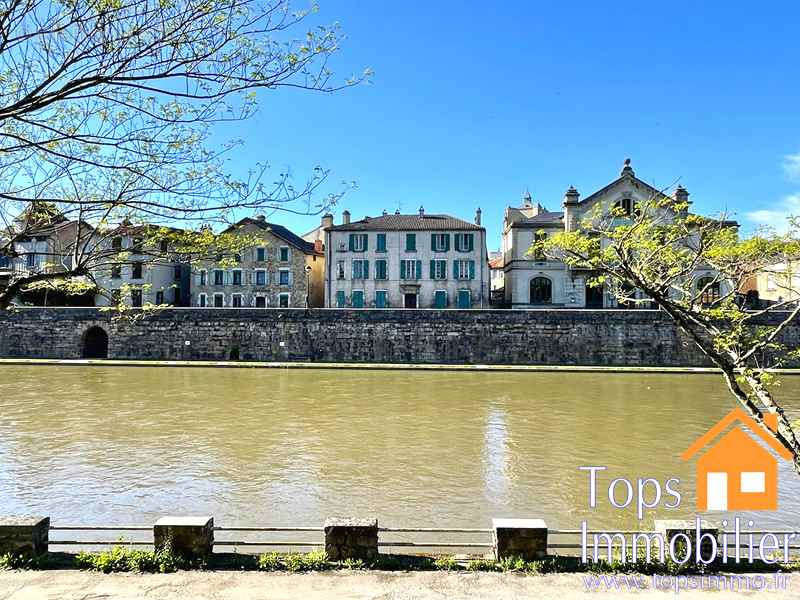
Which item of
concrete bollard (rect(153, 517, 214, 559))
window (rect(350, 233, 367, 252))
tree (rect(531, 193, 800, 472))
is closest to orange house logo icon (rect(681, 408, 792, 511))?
tree (rect(531, 193, 800, 472))

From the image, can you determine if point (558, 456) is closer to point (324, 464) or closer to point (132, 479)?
point (324, 464)

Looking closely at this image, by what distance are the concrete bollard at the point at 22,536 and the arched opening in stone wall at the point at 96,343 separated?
34.0 meters

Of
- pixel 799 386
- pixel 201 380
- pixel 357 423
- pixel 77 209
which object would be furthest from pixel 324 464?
pixel 799 386

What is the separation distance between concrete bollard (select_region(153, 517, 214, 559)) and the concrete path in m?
0.30

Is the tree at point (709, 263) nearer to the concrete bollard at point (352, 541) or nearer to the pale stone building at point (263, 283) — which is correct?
the concrete bollard at point (352, 541)

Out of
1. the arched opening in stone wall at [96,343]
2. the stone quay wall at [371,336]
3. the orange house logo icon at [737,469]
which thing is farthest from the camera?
the arched opening in stone wall at [96,343]

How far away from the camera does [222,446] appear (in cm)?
1306

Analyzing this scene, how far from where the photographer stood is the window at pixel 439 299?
41781 mm

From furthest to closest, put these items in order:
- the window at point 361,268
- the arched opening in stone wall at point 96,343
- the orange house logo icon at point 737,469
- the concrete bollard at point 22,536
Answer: the window at point 361,268
the arched opening in stone wall at point 96,343
the orange house logo icon at point 737,469
the concrete bollard at point 22,536

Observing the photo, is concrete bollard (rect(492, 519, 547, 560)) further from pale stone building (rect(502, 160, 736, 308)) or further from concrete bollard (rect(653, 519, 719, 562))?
pale stone building (rect(502, 160, 736, 308))

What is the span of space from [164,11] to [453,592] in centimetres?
537

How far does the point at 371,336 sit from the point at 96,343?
1856cm

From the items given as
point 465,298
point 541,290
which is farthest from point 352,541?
point 541,290

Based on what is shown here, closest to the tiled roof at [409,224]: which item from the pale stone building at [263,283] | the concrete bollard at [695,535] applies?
the pale stone building at [263,283]
